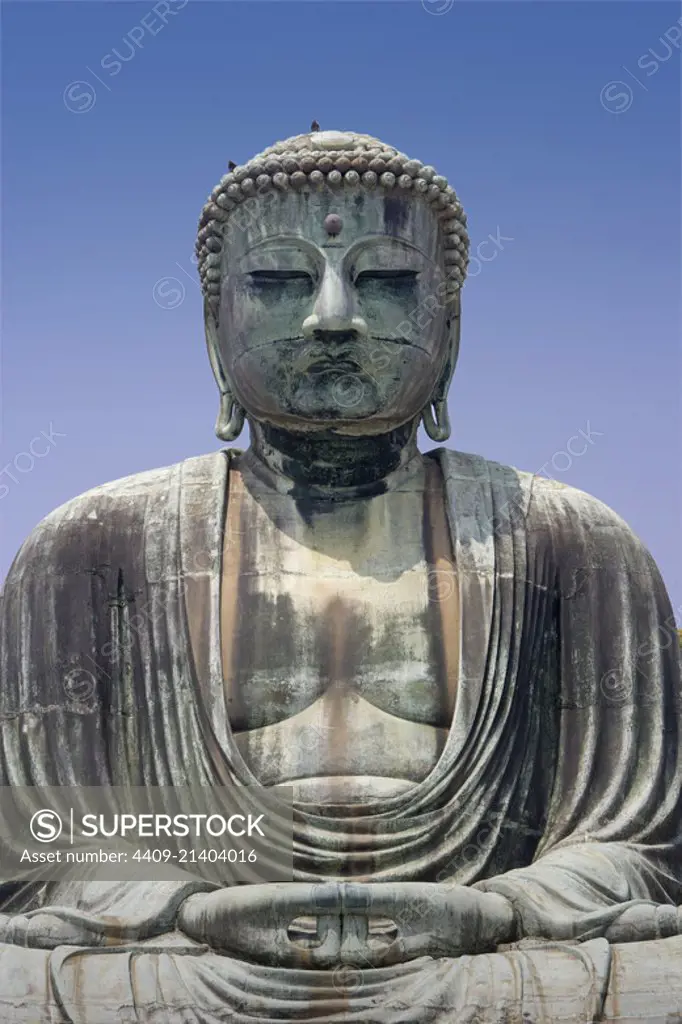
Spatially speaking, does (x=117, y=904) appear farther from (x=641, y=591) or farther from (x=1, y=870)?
(x=641, y=591)

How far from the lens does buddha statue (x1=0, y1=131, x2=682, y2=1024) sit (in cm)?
1205

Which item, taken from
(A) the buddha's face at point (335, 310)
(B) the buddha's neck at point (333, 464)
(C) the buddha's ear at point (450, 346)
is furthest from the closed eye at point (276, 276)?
(C) the buddha's ear at point (450, 346)

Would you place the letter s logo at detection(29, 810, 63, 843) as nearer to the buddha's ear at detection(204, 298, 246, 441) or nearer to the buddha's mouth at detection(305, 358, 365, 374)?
the buddha's ear at detection(204, 298, 246, 441)

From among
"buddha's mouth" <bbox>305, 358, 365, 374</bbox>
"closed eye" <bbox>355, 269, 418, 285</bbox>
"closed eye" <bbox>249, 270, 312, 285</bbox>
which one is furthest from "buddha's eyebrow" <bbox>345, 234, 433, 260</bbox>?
"buddha's mouth" <bbox>305, 358, 365, 374</bbox>

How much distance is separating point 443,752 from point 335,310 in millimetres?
2534

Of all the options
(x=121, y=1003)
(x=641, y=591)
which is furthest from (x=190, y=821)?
(x=641, y=591)

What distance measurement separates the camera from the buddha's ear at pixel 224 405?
14461 millimetres

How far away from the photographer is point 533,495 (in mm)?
14258

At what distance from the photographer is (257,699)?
1332 centimetres

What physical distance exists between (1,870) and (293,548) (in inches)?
98.0

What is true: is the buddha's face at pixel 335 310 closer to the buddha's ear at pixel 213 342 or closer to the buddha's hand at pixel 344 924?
the buddha's ear at pixel 213 342

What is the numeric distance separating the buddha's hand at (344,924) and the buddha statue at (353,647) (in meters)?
0.01

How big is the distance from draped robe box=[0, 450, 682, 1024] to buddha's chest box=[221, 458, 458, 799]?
6.5 inches

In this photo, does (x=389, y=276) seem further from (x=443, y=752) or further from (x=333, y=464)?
(x=443, y=752)
